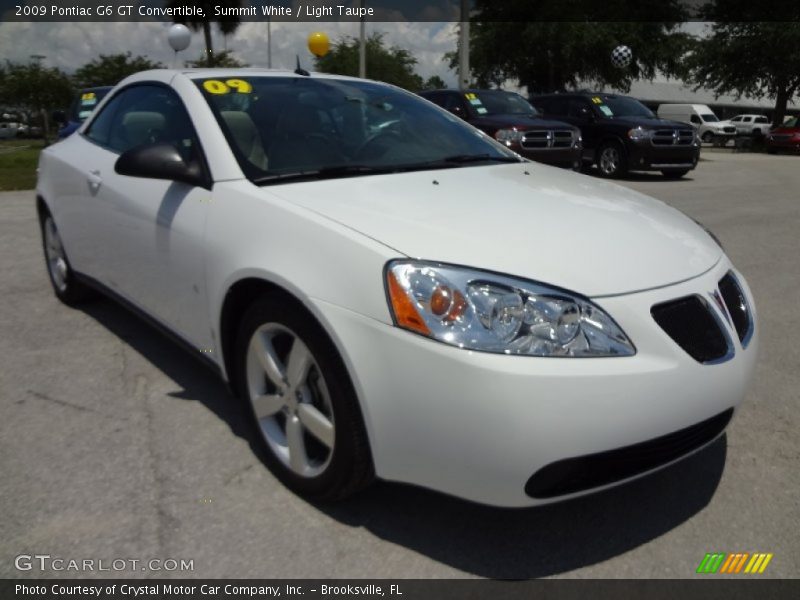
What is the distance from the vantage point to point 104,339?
172 inches

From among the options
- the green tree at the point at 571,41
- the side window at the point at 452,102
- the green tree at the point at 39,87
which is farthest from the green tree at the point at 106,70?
the side window at the point at 452,102

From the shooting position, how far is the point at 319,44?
1473 cm

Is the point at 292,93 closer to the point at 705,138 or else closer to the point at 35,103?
the point at 705,138

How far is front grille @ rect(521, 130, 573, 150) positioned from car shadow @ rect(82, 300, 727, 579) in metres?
9.75

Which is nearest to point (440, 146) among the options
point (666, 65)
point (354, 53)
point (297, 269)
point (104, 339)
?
point (297, 269)

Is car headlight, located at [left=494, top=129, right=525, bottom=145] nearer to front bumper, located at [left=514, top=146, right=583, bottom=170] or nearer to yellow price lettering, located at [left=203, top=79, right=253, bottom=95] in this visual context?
front bumper, located at [left=514, top=146, right=583, bottom=170]

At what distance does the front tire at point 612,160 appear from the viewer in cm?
1391

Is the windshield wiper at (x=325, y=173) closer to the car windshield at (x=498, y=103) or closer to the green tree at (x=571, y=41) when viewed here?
the car windshield at (x=498, y=103)

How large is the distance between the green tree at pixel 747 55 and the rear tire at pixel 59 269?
3190cm

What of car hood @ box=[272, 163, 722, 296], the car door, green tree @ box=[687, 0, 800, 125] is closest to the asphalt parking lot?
the car door

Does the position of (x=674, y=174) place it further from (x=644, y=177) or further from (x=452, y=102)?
(x=452, y=102)

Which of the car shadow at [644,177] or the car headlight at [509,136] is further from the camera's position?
the car shadow at [644,177]

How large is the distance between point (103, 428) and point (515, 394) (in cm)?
200

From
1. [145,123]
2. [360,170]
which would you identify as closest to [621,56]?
[145,123]
